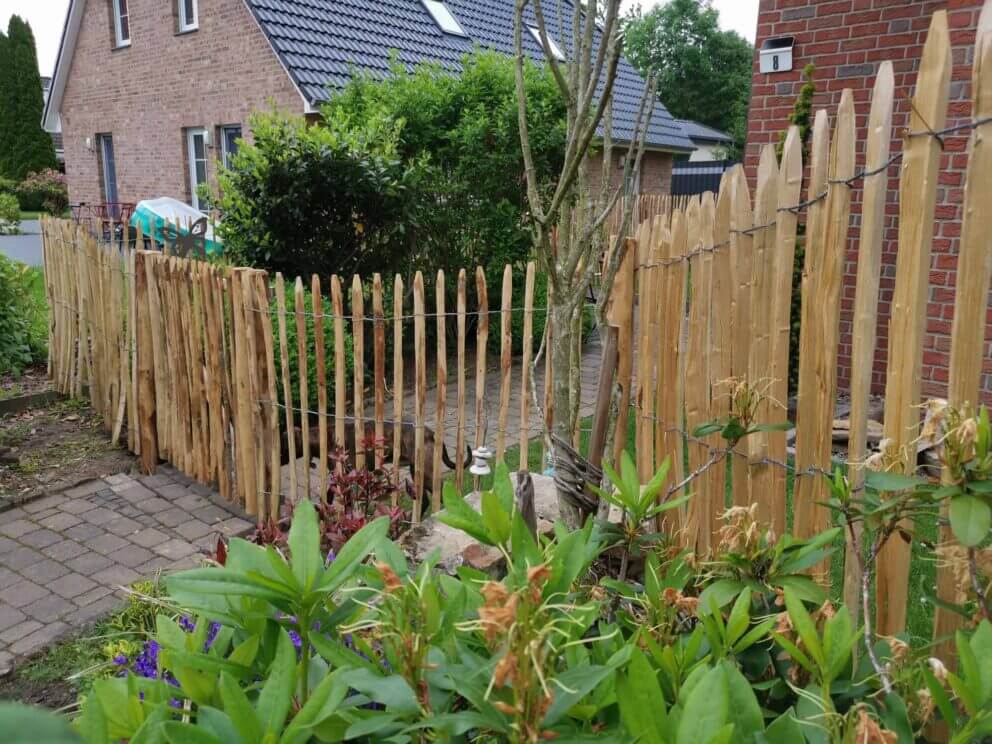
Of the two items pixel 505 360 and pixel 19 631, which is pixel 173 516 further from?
pixel 505 360

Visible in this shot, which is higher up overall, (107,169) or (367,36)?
(367,36)

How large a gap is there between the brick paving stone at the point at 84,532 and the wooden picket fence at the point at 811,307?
3.43 metres

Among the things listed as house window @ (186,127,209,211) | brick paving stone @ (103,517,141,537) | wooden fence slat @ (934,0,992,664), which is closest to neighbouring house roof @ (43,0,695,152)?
house window @ (186,127,209,211)

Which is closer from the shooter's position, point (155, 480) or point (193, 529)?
point (193, 529)

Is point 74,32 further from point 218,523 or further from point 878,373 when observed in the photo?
point 878,373

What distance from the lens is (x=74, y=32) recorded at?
1839cm

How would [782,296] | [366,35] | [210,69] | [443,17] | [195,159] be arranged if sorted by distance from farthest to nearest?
[195,159]
[443,17]
[210,69]
[366,35]
[782,296]

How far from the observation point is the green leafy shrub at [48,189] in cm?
2884

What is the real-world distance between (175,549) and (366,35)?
1159 centimetres

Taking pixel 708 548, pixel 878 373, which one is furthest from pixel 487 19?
pixel 708 548

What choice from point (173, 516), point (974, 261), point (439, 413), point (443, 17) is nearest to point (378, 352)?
point (439, 413)

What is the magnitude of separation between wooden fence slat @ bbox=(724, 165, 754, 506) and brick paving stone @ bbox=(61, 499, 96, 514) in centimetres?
427

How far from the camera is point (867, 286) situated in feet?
5.96

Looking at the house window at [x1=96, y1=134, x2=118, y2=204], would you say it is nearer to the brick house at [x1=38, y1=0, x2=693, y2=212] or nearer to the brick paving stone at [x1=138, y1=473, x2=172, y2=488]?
the brick house at [x1=38, y1=0, x2=693, y2=212]
